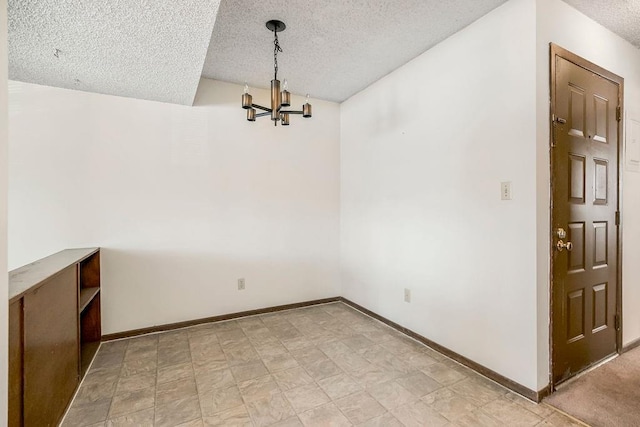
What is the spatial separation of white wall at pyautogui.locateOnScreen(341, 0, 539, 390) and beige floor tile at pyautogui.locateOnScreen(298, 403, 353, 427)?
1132 millimetres

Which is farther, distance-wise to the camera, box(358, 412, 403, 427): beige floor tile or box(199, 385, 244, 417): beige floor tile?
box(199, 385, 244, 417): beige floor tile

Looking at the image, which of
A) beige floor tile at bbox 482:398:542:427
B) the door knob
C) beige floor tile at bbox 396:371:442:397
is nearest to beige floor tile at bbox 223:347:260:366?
beige floor tile at bbox 396:371:442:397

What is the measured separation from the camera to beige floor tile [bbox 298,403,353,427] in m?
1.72

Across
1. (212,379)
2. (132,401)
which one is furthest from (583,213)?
(132,401)

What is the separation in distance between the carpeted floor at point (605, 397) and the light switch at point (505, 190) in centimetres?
126

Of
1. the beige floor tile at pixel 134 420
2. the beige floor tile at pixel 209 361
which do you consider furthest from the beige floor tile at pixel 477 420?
the beige floor tile at pixel 134 420

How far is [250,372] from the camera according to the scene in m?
2.27

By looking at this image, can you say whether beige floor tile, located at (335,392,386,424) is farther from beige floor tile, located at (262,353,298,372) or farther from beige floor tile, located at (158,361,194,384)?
beige floor tile, located at (158,361,194,384)

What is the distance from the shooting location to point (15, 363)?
4.14 ft

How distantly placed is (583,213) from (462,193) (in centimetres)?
78

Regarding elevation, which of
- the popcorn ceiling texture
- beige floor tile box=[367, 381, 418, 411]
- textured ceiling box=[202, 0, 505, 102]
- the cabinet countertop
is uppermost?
textured ceiling box=[202, 0, 505, 102]

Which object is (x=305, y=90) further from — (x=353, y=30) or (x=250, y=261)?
(x=250, y=261)

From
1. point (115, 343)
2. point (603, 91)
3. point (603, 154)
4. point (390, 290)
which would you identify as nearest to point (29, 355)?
point (115, 343)

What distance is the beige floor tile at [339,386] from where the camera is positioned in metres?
2.00
